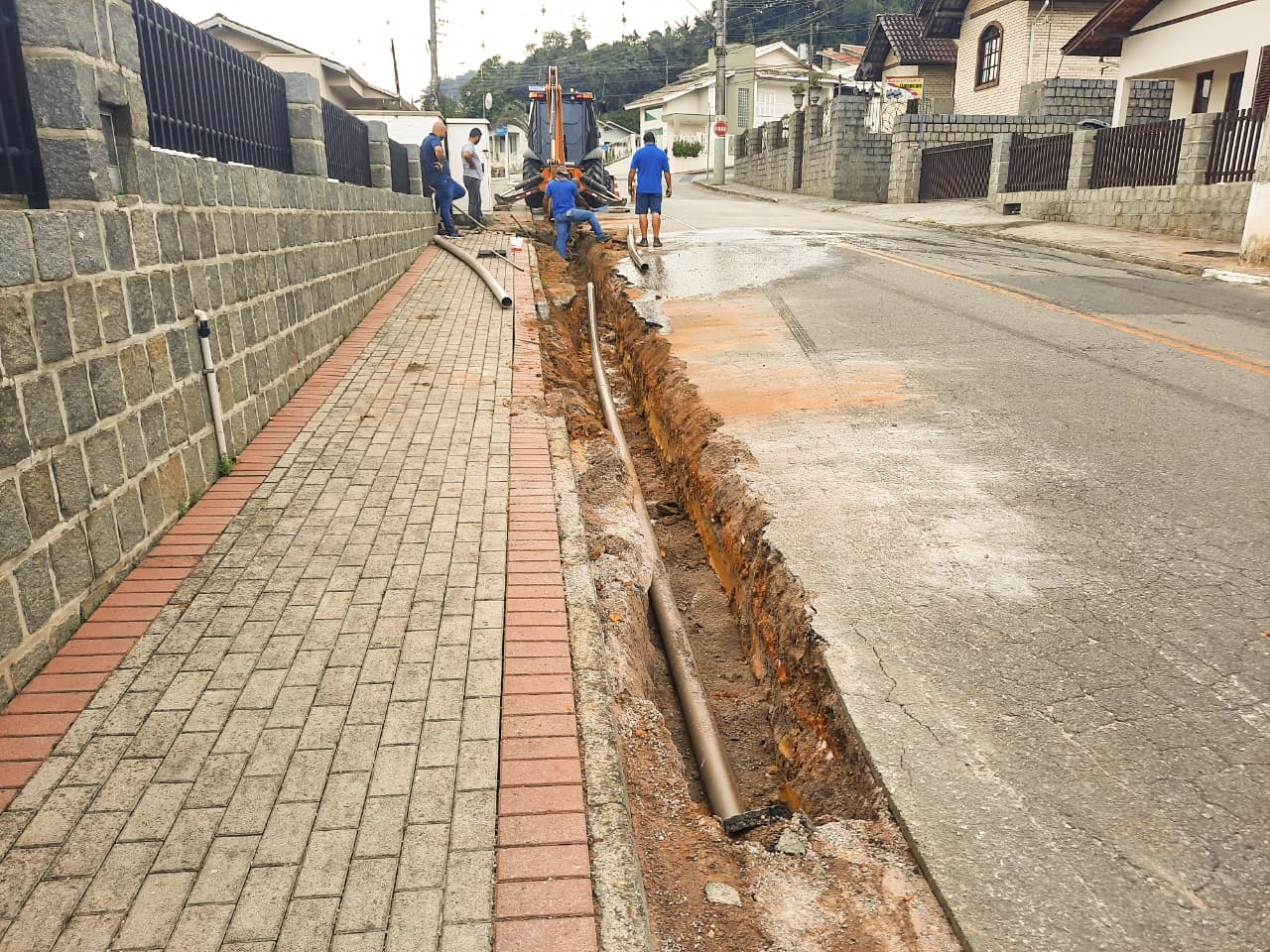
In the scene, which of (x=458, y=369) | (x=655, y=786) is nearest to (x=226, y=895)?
(x=655, y=786)

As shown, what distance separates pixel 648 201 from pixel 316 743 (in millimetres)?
14292

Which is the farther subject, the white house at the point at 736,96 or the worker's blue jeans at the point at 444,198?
the white house at the point at 736,96

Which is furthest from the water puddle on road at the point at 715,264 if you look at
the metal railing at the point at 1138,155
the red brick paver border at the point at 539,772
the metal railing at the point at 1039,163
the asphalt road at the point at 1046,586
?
the metal railing at the point at 1039,163

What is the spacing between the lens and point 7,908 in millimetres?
2396

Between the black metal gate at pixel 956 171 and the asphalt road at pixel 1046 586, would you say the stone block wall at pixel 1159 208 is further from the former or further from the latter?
the asphalt road at pixel 1046 586

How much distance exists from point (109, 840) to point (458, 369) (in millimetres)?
5815

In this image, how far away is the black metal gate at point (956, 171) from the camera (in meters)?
25.0

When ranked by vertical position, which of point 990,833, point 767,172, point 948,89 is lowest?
point 990,833

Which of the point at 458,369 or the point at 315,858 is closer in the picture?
the point at 315,858

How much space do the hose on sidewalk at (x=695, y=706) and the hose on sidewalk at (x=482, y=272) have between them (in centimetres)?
471

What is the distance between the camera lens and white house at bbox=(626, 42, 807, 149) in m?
58.7

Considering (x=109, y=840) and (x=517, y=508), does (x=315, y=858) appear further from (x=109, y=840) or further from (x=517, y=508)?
(x=517, y=508)

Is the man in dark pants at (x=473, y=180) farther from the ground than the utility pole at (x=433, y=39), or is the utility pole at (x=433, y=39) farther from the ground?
the utility pole at (x=433, y=39)

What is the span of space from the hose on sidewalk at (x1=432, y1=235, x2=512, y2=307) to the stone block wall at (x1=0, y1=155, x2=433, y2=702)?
4.00 metres
